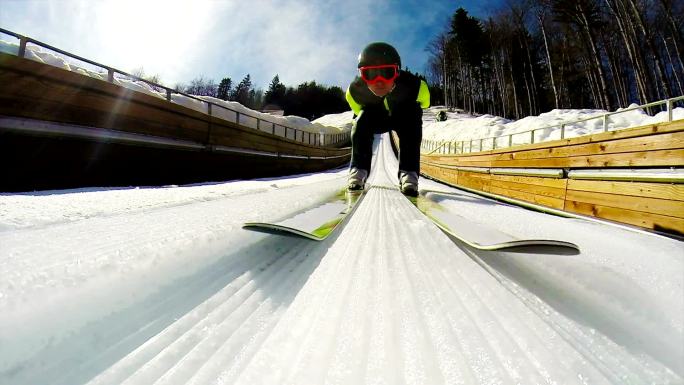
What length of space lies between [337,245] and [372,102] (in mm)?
2174

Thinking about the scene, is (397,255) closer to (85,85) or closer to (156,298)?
(156,298)

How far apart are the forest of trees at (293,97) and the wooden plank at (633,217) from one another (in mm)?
58777

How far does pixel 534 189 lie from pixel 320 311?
3770mm

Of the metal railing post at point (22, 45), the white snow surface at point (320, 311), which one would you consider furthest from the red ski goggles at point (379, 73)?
the metal railing post at point (22, 45)

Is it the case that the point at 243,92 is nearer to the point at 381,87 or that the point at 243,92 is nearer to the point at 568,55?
the point at 568,55

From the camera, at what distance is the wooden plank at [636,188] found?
1.81m

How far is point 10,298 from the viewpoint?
515 mm

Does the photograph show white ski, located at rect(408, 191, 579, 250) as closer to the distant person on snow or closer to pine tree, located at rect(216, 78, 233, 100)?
the distant person on snow

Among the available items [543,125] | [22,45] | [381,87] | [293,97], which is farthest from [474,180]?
[293,97]

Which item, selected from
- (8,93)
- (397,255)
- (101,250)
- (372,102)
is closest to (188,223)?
(101,250)

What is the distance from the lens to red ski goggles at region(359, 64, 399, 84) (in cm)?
252

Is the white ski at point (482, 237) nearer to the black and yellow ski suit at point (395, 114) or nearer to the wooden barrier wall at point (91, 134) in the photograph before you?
the black and yellow ski suit at point (395, 114)

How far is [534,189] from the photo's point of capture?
3.50 meters

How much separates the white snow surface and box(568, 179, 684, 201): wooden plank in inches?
46.4
